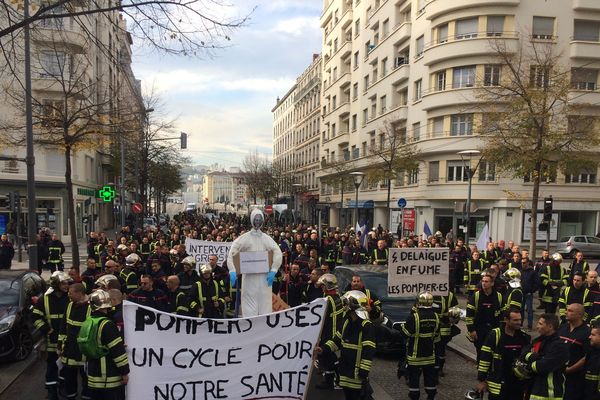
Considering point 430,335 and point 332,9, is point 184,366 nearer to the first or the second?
point 430,335

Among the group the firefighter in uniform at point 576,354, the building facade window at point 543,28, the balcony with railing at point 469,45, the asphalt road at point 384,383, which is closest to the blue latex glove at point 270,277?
the asphalt road at point 384,383

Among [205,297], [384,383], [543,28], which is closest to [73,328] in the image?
[205,297]

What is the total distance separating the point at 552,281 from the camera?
10.3 metres

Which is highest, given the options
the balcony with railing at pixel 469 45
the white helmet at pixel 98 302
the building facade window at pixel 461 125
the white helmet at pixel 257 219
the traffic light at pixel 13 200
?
the balcony with railing at pixel 469 45

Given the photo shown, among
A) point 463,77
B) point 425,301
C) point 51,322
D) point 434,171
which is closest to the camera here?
point 425,301

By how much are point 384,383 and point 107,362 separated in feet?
13.3

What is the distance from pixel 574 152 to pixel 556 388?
16512 millimetres

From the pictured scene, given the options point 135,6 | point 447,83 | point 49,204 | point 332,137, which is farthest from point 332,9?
point 135,6

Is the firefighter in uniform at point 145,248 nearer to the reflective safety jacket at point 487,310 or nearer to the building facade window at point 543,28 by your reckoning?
the reflective safety jacket at point 487,310

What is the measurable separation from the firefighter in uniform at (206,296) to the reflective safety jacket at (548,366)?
518cm

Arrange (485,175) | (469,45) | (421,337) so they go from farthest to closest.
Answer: (485,175) < (469,45) < (421,337)

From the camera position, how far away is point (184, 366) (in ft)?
15.7

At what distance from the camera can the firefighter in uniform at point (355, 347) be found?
5.07 meters

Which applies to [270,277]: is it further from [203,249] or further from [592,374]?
[203,249]
